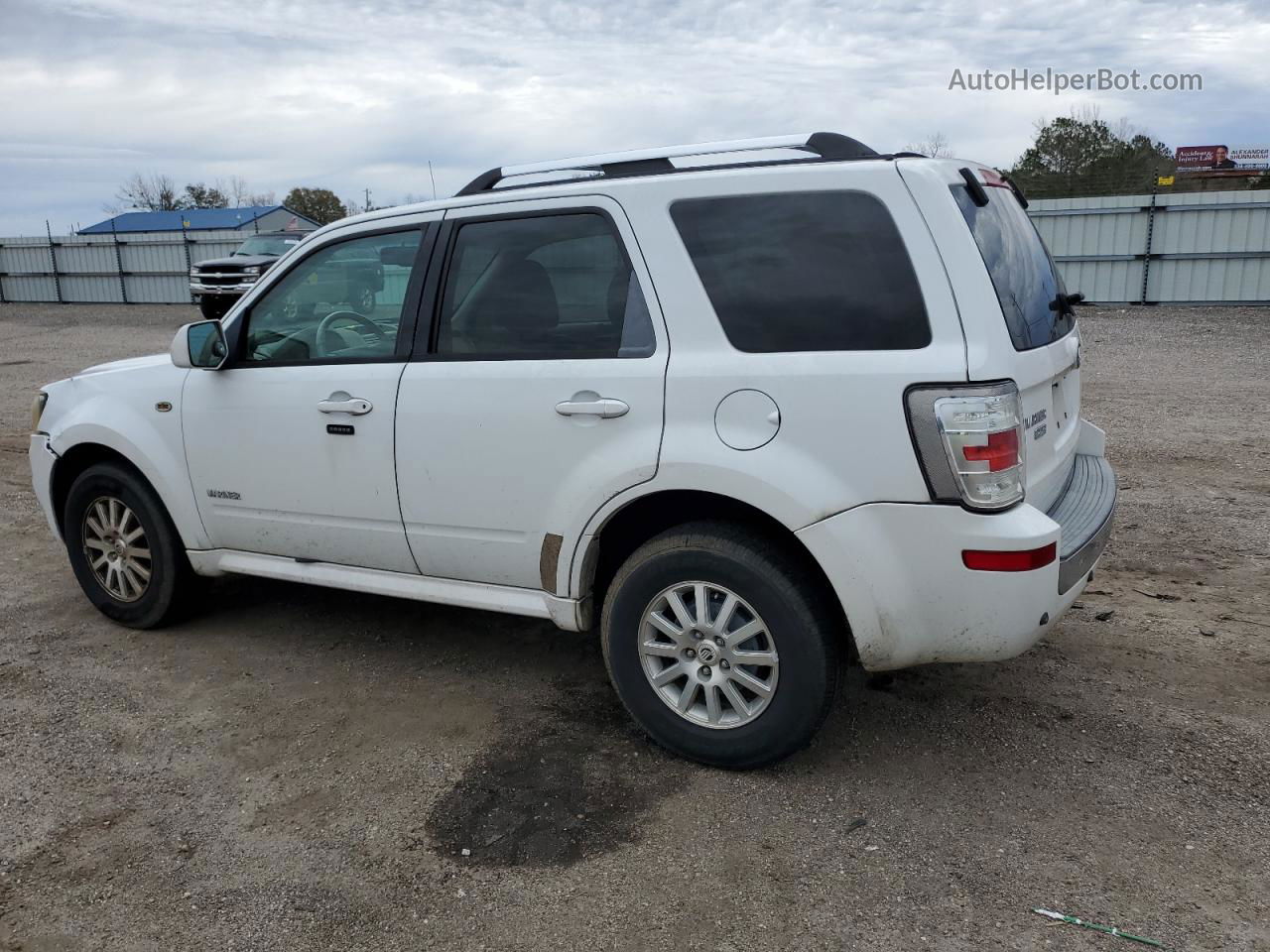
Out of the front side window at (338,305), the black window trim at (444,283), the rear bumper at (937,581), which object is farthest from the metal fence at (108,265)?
the rear bumper at (937,581)

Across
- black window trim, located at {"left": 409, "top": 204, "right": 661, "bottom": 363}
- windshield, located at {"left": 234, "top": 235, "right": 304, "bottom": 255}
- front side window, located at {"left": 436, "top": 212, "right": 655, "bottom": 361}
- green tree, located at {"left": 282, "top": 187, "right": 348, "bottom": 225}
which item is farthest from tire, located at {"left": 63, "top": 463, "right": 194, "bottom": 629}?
green tree, located at {"left": 282, "top": 187, "right": 348, "bottom": 225}

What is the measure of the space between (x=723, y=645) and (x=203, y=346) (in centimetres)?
259

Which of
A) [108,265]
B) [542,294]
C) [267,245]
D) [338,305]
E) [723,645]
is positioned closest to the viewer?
[723,645]

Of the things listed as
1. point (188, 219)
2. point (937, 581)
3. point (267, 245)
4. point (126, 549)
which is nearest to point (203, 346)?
point (126, 549)

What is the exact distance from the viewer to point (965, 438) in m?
2.95

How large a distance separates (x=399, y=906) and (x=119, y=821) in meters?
1.10

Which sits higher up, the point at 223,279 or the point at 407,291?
the point at 407,291

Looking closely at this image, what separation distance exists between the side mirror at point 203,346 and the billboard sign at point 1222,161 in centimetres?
2976

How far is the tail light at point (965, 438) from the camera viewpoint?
2951 millimetres

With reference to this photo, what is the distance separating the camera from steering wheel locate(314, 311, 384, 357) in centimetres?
410

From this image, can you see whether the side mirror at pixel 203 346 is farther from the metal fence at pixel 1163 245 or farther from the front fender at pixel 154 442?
the metal fence at pixel 1163 245

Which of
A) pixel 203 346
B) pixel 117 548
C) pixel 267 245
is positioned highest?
pixel 267 245

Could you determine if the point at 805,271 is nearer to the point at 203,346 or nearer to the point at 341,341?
the point at 341,341

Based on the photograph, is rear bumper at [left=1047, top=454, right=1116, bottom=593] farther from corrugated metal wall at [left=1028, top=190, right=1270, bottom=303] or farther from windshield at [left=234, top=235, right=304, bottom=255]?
windshield at [left=234, top=235, right=304, bottom=255]
